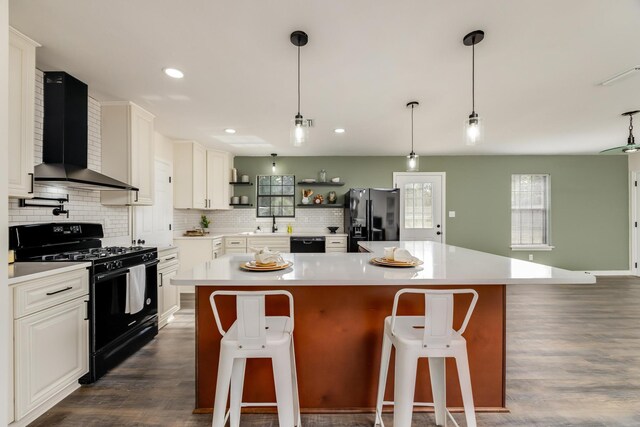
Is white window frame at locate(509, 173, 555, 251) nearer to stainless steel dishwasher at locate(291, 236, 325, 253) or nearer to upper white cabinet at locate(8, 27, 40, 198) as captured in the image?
stainless steel dishwasher at locate(291, 236, 325, 253)

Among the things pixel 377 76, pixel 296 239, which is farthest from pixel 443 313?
pixel 296 239

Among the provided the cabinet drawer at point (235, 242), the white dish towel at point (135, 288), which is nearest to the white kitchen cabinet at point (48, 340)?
the white dish towel at point (135, 288)

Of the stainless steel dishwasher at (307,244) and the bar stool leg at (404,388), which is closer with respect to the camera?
the bar stool leg at (404,388)

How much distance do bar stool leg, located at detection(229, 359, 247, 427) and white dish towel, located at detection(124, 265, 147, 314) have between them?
1504mm

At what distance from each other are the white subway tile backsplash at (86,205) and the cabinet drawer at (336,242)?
2.82 metres

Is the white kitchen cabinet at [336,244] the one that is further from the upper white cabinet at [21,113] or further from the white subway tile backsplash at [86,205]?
the upper white cabinet at [21,113]

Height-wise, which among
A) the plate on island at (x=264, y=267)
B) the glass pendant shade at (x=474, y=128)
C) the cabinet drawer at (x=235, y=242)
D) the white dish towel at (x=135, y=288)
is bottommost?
the white dish towel at (x=135, y=288)

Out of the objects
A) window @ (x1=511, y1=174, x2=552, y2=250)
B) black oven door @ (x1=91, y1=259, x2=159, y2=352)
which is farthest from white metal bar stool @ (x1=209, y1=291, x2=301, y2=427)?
window @ (x1=511, y1=174, x2=552, y2=250)

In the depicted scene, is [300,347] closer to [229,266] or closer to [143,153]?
[229,266]

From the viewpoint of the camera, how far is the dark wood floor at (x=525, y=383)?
1731 mm

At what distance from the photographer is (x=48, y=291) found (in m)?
1.77

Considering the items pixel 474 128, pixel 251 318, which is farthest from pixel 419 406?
pixel 474 128

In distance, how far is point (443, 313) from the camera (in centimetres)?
133

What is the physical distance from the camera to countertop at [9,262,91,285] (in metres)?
1.61
